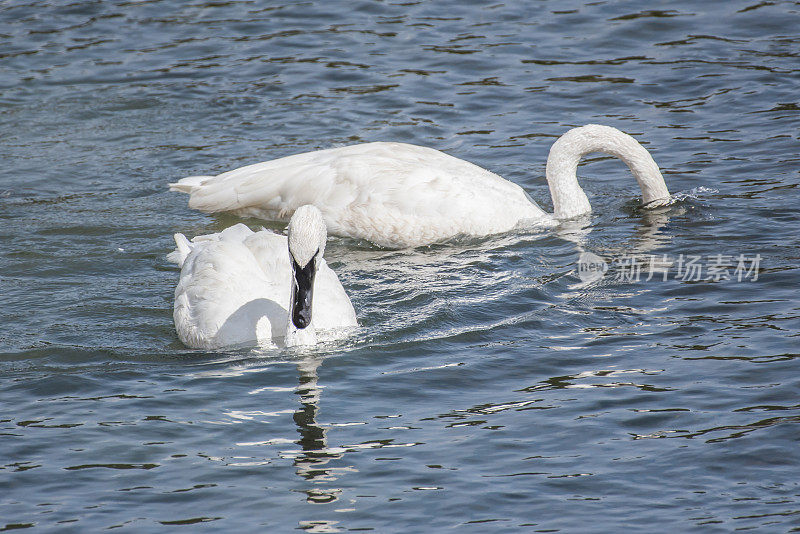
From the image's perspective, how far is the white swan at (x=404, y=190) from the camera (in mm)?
10312

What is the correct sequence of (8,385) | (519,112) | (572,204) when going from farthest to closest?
1. (519,112)
2. (572,204)
3. (8,385)

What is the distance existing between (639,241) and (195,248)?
3.82 meters

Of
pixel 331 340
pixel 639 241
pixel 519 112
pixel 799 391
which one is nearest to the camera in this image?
pixel 799 391

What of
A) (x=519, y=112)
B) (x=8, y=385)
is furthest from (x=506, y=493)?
(x=519, y=112)

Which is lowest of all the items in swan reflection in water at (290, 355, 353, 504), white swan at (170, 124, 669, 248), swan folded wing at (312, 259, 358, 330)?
swan reflection in water at (290, 355, 353, 504)

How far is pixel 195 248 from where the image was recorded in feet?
29.5

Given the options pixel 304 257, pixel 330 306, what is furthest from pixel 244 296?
pixel 304 257

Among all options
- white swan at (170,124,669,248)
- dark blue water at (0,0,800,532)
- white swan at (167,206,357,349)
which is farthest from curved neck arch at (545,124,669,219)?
white swan at (167,206,357,349)

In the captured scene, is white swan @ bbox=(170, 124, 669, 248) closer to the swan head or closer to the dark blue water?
the dark blue water

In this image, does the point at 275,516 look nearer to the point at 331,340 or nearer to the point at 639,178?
the point at 331,340

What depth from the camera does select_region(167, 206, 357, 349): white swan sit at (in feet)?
24.7

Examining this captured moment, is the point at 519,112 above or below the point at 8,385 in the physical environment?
above

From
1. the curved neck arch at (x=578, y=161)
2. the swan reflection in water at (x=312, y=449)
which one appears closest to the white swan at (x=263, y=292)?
the swan reflection in water at (x=312, y=449)

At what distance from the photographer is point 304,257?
24.6ft
